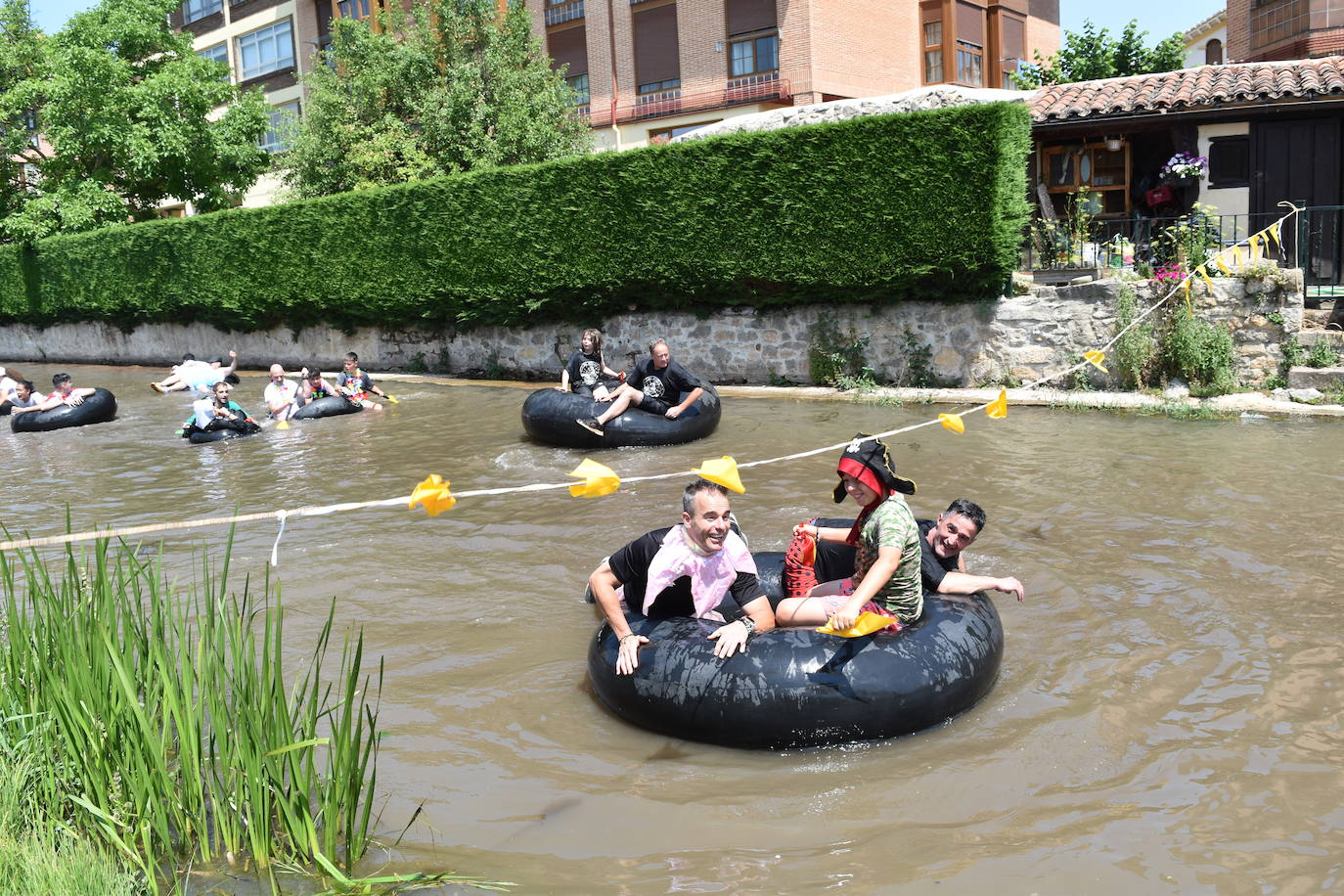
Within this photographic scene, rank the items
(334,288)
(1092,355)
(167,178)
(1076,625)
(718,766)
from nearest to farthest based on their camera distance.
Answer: (718,766), (1076,625), (1092,355), (334,288), (167,178)

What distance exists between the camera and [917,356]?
16.2m

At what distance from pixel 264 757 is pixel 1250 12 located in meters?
27.5

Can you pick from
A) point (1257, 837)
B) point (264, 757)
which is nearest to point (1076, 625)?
point (1257, 837)

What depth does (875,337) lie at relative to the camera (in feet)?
54.3

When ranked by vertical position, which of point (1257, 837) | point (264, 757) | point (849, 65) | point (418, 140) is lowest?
point (1257, 837)

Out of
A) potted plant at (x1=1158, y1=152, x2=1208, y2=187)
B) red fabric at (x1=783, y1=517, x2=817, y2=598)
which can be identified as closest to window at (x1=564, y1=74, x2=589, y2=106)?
potted plant at (x1=1158, y1=152, x2=1208, y2=187)

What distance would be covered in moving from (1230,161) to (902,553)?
15629mm

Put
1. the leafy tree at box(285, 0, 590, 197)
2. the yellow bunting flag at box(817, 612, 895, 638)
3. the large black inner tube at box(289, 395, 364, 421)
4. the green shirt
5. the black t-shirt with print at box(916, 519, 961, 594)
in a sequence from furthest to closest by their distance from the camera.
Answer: the leafy tree at box(285, 0, 590, 197) → the large black inner tube at box(289, 395, 364, 421) → the black t-shirt with print at box(916, 519, 961, 594) → the green shirt → the yellow bunting flag at box(817, 612, 895, 638)

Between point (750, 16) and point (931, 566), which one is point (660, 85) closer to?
point (750, 16)

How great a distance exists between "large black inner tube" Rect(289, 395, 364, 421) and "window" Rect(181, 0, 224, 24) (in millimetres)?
36744

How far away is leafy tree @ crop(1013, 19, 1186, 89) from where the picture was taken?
2912cm

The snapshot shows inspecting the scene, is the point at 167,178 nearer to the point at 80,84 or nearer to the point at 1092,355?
the point at 80,84

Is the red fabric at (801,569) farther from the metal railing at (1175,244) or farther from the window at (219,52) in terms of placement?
the window at (219,52)

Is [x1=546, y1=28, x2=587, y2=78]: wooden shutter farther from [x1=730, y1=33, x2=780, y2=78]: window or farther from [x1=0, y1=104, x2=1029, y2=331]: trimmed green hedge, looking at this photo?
[x1=0, y1=104, x2=1029, y2=331]: trimmed green hedge
